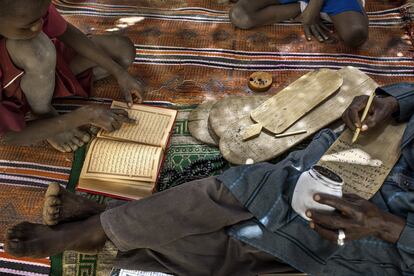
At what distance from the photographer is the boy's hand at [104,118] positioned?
6.23 feet

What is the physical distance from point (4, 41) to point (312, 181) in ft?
4.17

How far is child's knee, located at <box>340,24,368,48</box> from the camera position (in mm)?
2424

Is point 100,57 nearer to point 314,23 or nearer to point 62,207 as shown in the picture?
point 62,207

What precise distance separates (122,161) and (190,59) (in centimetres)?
86

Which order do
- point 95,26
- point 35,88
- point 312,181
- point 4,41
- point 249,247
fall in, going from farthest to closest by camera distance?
point 95,26
point 35,88
point 4,41
point 249,247
point 312,181

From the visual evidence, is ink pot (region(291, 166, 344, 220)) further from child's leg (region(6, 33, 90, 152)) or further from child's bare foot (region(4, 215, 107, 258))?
child's leg (region(6, 33, 90, 152))

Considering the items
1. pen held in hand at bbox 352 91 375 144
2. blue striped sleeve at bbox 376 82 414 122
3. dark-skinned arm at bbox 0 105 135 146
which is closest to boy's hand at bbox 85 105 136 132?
dark-skinned arm at bbox 0 105 135 146

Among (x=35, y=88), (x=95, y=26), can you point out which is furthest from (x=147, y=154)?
(x=95, y=26)

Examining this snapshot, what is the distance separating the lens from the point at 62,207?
59.1 inches

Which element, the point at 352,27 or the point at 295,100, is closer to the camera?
the point at 295,100

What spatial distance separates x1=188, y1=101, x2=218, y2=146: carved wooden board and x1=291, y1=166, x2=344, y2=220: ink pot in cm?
76

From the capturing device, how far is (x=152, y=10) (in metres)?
2.76

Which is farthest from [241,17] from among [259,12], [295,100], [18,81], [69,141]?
[18,81]

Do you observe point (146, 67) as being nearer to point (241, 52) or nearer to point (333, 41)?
point (241, 52)
